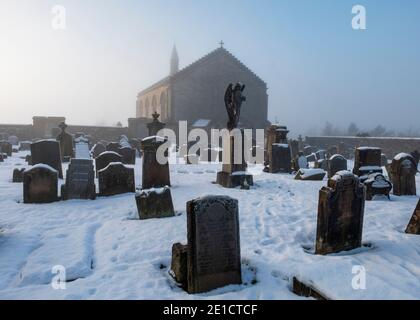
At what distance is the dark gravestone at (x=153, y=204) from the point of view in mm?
6652

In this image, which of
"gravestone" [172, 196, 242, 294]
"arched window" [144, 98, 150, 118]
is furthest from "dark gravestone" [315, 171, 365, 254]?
"arched window" [144, 98, 150, 118]

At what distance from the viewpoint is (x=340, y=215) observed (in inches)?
191

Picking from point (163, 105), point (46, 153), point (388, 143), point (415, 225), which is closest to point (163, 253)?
point (415, 225)

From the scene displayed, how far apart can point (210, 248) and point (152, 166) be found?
20.3 ft

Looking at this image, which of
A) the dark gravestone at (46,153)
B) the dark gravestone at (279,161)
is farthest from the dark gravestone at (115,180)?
the dark gravestone at (279,161)

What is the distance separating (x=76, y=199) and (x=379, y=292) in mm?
7232

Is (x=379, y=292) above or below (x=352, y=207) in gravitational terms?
below

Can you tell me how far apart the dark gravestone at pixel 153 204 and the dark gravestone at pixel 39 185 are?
113 inches

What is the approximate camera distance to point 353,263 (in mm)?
4078

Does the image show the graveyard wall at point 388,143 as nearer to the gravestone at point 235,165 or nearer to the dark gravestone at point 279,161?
the dark gravestone at point 279,161

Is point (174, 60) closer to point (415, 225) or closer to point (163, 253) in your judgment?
point (415, 225)
